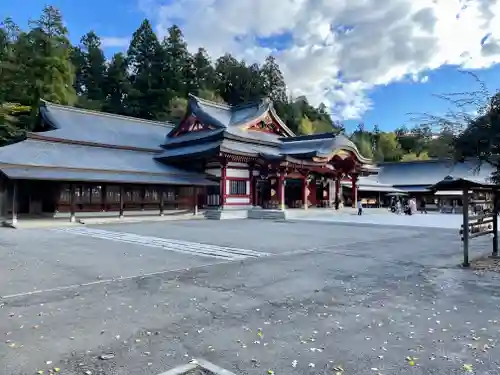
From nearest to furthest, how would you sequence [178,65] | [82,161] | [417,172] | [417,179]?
1. [82,161]
2. [417,179]
3. [417,172]
4. [178,65]

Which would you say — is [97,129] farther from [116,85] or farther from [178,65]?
[178,65]

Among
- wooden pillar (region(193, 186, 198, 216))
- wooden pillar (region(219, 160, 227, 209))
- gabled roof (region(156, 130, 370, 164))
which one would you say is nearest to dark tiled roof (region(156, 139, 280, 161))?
gabled roof (region(156, 130, 370, 164))

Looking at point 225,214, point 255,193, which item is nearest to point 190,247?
point 225,214

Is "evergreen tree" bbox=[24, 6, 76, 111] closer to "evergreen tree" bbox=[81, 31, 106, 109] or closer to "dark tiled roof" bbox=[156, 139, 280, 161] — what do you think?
"dark tiled roof" bbox=[156, 139, 280, 161]

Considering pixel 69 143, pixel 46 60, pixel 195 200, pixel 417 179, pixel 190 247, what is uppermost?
pixel 46 60

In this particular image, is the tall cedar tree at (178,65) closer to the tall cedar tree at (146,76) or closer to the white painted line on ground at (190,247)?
the tall cedar tree at (146,76)

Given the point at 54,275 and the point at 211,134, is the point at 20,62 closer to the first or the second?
the point at 211,134

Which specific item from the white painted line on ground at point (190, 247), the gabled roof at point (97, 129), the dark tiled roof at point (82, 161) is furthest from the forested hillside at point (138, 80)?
the white painted line on ground at point (190, 247)

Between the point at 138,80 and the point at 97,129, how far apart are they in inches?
1214

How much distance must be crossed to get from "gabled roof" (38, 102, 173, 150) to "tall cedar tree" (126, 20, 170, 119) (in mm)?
20006

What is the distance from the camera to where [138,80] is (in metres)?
55.2

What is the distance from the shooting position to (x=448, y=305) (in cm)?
527

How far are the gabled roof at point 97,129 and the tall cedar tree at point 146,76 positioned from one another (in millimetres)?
20006

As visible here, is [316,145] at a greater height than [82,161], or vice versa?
[316,145]
